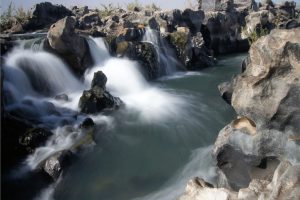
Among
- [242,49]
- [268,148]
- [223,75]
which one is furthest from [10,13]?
[268,148]

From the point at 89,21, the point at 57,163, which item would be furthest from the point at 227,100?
the point at 89,21

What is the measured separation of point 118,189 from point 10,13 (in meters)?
30.9

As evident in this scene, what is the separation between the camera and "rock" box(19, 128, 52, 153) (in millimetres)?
13797

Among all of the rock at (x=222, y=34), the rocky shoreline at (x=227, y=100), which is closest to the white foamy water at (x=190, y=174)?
the rocky shoreline at (x=227, y=100)

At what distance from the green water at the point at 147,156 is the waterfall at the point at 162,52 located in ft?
26.7

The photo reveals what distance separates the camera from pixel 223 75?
27.6 metres

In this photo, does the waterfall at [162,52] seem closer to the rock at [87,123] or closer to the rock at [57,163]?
the rock at [87,123]

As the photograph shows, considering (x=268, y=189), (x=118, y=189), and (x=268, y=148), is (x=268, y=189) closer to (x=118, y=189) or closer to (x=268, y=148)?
(x=268, y=148)

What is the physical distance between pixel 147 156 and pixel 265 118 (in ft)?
20.3

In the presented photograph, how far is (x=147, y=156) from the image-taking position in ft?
44.9

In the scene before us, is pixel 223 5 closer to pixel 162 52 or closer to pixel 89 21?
pixel 89 21

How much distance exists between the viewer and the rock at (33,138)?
1380 cm

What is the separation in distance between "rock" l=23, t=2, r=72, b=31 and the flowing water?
1389 cm

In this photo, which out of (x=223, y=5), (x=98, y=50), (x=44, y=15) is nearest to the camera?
(x=98, y=50)
